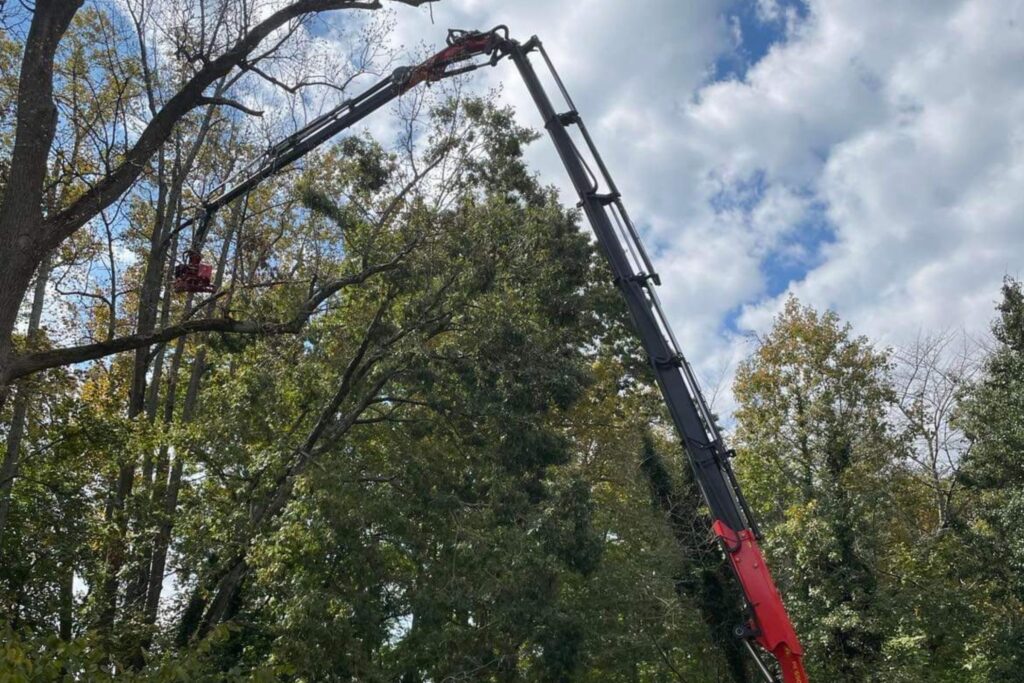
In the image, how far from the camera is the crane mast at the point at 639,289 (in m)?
10.0

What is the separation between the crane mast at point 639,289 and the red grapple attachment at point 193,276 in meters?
0.07

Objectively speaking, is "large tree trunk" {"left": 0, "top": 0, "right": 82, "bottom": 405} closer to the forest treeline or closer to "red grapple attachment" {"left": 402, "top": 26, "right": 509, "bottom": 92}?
the forest treeline

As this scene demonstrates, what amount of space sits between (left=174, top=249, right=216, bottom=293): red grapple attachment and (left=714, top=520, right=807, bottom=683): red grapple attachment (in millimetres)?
7503

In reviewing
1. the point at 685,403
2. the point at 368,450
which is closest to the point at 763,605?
the point at 685,403

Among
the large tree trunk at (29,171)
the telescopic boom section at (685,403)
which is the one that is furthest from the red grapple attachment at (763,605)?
the large tree trunk at (29,171)

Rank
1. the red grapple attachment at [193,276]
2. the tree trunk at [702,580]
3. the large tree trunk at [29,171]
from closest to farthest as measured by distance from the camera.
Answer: the large tree trunk at [29,171] → the red grapple attachment at [193,276] → the tree trunk at [702,580]

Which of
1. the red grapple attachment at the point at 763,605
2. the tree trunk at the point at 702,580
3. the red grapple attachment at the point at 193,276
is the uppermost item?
the red grapple attachment at the point at 193,276

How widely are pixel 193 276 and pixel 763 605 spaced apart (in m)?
8.45

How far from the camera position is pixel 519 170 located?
61.2 feet

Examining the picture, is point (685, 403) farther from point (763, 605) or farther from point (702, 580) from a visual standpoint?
point (702, 580)

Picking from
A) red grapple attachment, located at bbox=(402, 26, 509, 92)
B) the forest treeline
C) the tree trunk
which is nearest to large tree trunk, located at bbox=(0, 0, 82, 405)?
the forest treeline

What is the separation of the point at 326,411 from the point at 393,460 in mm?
1496

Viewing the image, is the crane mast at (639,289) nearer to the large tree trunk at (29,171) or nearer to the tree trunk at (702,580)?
the large tree trunk at (29,171)

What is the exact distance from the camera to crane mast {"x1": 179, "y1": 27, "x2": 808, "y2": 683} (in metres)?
10.0
